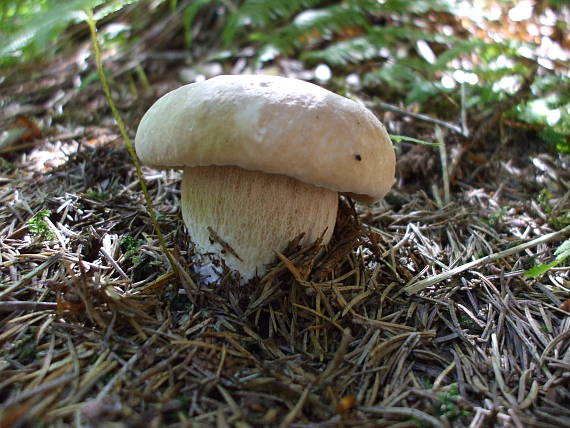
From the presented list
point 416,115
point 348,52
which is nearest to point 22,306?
point 416,115

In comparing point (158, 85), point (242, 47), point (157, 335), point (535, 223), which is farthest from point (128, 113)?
point (535, 223)

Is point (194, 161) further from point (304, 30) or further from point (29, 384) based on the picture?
point (304, 30)

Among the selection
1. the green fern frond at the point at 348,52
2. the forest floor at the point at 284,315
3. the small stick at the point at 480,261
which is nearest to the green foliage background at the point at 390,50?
the green fern frond at the point at 348,52

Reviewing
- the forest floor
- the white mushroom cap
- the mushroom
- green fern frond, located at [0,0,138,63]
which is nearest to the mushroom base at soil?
the mushroom

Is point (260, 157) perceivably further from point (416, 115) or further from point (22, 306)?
point (416, 115)

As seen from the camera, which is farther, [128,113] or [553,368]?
[128,113]

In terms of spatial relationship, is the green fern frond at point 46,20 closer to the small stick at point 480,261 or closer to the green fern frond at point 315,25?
the small stick at point 480,261

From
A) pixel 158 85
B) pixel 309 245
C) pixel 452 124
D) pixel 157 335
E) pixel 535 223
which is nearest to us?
pixel 157 335

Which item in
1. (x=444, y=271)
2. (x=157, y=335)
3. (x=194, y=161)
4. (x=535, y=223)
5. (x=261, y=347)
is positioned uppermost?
(x=194, y=161)
